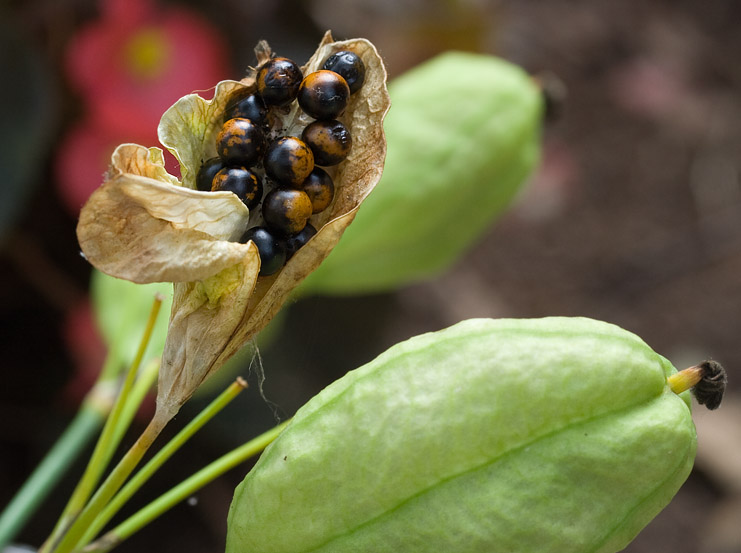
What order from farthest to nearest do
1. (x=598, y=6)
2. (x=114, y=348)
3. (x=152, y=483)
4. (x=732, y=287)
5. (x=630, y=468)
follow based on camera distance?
(x=598, y=6) → (x=732, y=287) → (x=152, y=483) → (x=114, y=348) → (x=630, y=468)

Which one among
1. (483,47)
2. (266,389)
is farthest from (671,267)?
(266,389)

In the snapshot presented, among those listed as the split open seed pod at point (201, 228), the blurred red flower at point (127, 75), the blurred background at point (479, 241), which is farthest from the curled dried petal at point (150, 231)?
the blurred red flower at point (127, 75)

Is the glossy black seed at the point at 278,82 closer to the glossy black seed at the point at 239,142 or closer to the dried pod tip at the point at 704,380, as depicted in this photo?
the glossy black seed at the point at 239,142

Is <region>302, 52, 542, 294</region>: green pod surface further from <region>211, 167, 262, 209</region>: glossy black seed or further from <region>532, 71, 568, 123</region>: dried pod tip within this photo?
<region>211, 167, 262, 209</region>: glossy black seed

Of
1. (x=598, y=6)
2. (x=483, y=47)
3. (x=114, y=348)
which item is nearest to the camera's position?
(x=114, y=348)

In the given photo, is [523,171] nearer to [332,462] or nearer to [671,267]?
[332,462]

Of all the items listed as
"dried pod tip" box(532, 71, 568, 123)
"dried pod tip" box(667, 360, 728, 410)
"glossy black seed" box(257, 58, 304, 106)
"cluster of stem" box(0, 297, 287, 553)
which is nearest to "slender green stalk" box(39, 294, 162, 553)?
"cluster of stem" box(0, 297, 287, 553)
